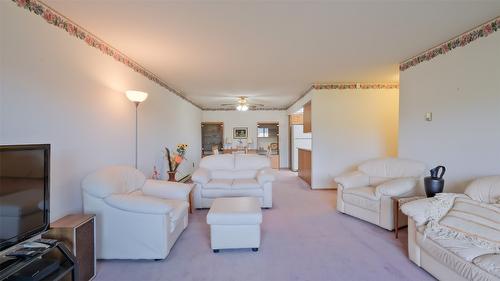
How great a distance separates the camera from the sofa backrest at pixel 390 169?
3.48 m

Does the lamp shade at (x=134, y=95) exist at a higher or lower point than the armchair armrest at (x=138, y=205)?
higher

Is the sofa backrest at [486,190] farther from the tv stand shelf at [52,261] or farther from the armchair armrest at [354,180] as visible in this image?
the tv stand shelf at [52,261]

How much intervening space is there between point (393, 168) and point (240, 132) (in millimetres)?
6210

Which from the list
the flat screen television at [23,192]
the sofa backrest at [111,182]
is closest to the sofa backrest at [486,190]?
the sofa backrest at [111,182]

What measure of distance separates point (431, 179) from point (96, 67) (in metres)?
4.05

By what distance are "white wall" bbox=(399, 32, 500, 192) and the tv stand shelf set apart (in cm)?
402

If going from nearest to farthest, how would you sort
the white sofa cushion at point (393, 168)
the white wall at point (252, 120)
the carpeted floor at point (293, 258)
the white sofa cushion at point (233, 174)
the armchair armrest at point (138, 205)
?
the carpeted floor at point (293, 258)
the armchair armrest at point (138, 205)
the white sofa cushion at point (393, 168)
the white sofa cushion at point (233, 174)
the white wall at point (252, 120)

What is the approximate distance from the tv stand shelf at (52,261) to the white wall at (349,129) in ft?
15.5

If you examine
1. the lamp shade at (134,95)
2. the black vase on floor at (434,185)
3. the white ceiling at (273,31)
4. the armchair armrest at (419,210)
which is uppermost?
the white ceiling at (273,31)

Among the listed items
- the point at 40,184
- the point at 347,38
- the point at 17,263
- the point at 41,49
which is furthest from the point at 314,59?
the point at 17,263

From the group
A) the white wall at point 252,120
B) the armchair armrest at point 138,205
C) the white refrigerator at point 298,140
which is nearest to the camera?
the armchair armrest at point 138,205

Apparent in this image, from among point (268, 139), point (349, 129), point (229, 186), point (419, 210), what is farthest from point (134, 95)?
point (268, 139)

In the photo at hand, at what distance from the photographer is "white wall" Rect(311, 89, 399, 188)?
537 centimetres

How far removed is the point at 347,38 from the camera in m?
2.89
